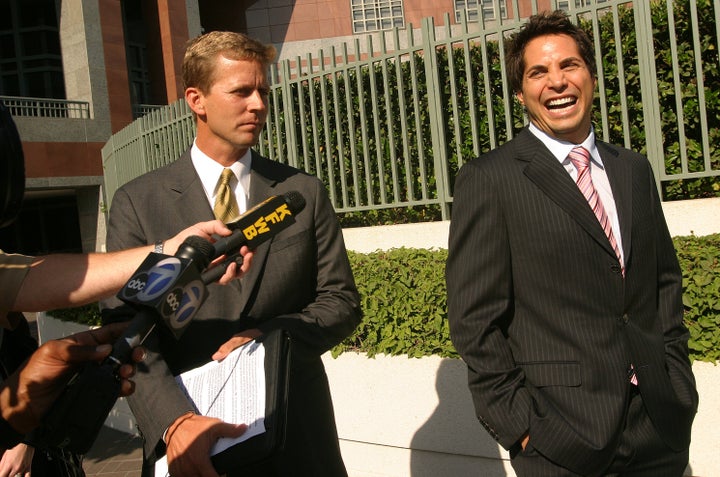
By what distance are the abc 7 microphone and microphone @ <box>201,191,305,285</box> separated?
139 millimetres

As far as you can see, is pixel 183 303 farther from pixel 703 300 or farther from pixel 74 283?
pixel 703 300

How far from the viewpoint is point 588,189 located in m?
2.49

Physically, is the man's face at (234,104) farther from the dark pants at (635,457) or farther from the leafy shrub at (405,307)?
the leafy shrub at (405,307)

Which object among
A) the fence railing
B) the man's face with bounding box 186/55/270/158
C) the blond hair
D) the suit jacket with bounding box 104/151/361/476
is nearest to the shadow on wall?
the suit jacket with bounding box 104/151/361/476

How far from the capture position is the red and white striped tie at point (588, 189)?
243cm

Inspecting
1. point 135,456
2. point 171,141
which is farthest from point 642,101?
point 171,141

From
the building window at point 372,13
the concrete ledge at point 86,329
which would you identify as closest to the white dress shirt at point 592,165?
the concrete ledge at point 86,329

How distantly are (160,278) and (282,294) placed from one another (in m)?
1.03

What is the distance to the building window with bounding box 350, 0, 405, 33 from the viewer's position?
22.3 m

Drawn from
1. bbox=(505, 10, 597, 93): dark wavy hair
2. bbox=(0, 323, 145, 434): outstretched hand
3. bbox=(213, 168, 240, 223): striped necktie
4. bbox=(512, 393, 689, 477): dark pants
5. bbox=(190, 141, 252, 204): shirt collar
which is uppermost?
bbox=(505, 10, 597, 93): dark wavy hair

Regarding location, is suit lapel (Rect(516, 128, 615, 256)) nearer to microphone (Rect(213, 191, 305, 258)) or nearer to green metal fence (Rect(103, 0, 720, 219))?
microphone (Rect(213, 191, 305, 258))

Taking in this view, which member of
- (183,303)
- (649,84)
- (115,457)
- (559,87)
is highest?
(649,84)

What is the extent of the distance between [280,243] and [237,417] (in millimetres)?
788

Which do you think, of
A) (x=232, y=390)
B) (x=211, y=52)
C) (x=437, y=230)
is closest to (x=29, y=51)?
(x=437, y=230)
